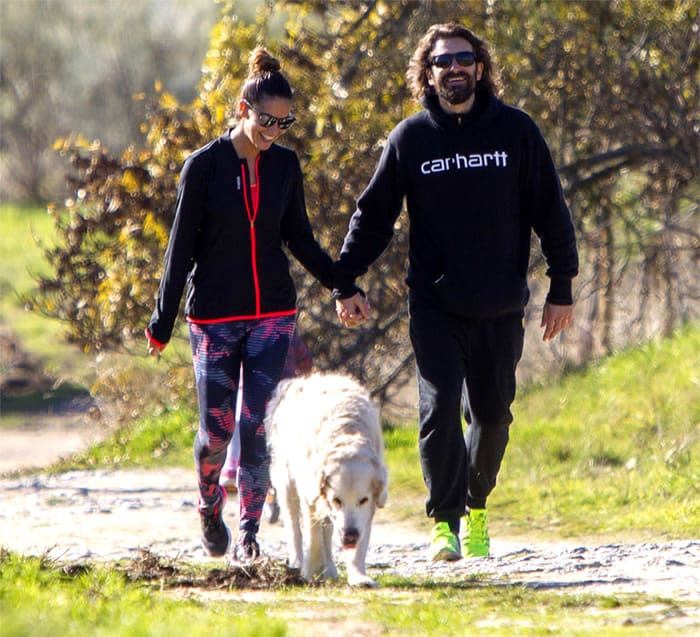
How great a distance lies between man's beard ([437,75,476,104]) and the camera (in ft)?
20.4

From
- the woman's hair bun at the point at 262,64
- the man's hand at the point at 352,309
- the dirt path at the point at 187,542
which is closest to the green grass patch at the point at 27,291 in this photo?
the dirt path at the point at 187,542

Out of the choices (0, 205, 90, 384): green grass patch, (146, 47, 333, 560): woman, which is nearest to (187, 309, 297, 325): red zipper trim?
(146, 47, 333, 560): woman

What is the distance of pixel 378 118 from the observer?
1134cm

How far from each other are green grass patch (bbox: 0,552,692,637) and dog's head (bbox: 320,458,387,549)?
0.80ft

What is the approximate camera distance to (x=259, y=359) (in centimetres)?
637

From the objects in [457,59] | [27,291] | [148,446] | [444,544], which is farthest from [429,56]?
[27,291]

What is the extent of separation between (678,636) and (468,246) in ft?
7.80

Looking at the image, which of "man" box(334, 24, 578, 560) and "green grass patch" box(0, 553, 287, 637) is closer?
"green grass patch" box(0, 553, 287, 637)

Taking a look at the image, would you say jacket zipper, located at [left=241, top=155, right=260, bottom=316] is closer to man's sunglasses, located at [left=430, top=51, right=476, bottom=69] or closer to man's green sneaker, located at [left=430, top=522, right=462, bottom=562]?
man's sunglasses, located at [left=430, top=51, right=476, bottom=69]

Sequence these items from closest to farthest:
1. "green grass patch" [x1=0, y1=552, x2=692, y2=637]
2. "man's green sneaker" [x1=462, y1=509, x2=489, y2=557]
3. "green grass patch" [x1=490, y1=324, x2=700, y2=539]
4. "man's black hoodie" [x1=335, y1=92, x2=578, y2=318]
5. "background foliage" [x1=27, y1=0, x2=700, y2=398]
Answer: "green grass patch" [x1=0, y1=552, x2=692, y2=637]
"man's black hoodie" [x1=335, y1=92, x2=578, y2=318]
"man's green sneaker" [x1=462, y1=509, x2=489, y2=557]
"green grass patch" [x1=490, y1=324, x2=700, y2=539]
"background foliage" [x1=27, y1=0, x2=700, y2=398]

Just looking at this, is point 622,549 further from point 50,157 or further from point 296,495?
point 50,157

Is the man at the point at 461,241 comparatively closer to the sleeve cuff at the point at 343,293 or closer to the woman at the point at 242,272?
the sleeve cuff at the point at 343,293

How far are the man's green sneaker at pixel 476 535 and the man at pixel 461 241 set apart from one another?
170 mm

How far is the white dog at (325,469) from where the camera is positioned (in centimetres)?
560
